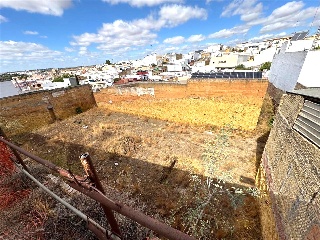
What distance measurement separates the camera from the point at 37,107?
12.9 meters

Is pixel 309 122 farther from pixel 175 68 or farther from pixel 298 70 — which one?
pixel 175 68

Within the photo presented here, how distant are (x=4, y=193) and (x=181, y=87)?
11.9m

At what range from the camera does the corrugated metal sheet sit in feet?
9.98

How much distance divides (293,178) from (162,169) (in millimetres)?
4979

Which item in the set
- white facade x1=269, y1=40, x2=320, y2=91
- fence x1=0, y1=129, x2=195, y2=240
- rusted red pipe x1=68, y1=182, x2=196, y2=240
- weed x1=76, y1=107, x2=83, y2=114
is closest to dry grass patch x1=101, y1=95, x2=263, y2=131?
white facade x1=269, y1=40, x2=320, y2=91

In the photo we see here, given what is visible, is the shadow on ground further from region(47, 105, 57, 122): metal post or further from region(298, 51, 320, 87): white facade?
region(47, 105, 57, 122): metal post

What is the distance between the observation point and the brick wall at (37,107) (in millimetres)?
11531

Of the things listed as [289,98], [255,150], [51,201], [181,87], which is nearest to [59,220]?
[51,201]

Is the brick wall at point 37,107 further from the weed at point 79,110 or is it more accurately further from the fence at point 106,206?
the fence at point 106,206

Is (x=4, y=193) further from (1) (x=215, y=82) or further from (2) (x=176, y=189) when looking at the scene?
(1) (x=215, y=82)

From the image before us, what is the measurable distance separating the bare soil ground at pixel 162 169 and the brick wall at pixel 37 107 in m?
0.77

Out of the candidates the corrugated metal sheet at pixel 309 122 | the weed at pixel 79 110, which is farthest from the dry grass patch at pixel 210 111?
the corrugated metal sheet at pixel 309 122

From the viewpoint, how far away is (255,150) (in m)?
8.74

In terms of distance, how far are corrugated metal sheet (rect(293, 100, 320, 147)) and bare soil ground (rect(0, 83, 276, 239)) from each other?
253 cm
